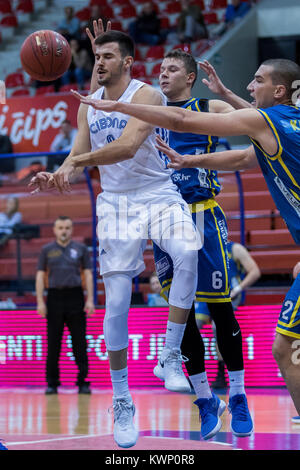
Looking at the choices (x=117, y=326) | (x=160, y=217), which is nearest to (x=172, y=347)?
(x=117, y=326)

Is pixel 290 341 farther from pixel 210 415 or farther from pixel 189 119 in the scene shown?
pixel 189 119

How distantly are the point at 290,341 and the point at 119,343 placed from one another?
1.26m

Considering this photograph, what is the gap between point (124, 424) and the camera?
5.48 m

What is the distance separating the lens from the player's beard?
18.2ft

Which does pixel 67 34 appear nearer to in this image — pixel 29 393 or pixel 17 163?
pixel 17 163

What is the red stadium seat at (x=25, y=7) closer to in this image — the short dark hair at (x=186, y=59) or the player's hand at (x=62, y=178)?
the short dark hair at (x=186, y=59)

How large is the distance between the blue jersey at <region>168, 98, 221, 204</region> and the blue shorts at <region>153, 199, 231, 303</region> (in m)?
0.12

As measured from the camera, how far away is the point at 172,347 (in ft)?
17.9

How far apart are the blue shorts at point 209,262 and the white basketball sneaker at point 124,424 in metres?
0.88

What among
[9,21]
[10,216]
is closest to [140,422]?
A: [10,216]

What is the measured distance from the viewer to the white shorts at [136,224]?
18.0ft

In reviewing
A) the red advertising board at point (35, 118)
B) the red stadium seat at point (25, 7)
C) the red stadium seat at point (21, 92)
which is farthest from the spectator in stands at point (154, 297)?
the red stadium seat at point (25, 7)

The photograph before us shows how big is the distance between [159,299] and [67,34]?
820cm

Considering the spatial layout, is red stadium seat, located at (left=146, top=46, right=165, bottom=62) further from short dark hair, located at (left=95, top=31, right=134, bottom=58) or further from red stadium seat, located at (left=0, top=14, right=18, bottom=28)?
short dark hair, located at (left=95, top=31, right=134, bottom=58)
